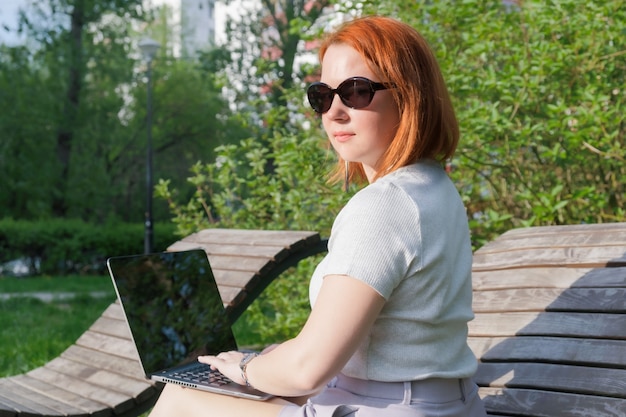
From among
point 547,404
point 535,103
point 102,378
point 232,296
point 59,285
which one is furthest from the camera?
point 59,285

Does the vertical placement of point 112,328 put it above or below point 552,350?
below

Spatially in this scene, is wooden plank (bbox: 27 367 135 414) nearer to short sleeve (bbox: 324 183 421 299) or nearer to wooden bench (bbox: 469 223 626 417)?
wooden bench (bbox: 469 223 626 417)

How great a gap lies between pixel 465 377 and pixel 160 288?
3.42ft

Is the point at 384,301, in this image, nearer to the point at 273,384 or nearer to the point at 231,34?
the point at 273,384

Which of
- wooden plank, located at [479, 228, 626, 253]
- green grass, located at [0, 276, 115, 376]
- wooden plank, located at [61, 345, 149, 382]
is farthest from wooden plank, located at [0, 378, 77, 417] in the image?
green grass, located at [0, 276, 115, 376]

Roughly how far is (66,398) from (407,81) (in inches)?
81.4

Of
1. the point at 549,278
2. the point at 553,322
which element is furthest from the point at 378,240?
the point at 549,278

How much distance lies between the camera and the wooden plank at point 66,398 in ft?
9.68

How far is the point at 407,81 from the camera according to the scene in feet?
5.75

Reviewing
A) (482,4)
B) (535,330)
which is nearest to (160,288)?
(535,330)

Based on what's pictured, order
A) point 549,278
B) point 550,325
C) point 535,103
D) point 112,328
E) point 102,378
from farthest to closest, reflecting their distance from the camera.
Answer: point 535,103 → point 112,328 → point 102,378 → point 549,278 → point 550,325

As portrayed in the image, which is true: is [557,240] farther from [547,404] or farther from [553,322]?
[547,404]

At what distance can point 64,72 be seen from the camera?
61.6 feet

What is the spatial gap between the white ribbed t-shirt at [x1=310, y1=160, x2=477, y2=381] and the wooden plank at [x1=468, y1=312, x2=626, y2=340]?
853 millimetres
